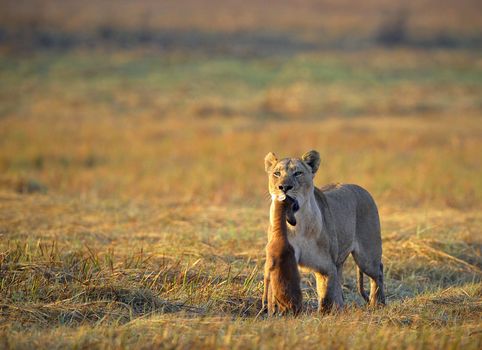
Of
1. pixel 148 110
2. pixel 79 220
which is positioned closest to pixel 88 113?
pixel 148 110

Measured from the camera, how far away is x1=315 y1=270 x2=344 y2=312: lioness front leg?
6.70 meters

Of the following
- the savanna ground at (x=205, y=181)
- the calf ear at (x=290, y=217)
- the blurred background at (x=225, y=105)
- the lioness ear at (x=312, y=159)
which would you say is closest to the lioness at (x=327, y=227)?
the lioness ear at (x=312, y=159)

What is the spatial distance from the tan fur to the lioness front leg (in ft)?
1.02

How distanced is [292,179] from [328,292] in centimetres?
106

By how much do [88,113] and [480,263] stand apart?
1726cm

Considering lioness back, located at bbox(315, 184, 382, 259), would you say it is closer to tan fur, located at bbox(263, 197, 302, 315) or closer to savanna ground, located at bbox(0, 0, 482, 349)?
savanna ground, located at bbox(0, 0, 482, 349)

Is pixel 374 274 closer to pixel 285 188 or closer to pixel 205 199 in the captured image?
pixel 285 188

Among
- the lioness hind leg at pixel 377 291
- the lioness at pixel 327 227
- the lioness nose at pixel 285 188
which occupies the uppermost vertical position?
the lioness nose at pixel 285 188

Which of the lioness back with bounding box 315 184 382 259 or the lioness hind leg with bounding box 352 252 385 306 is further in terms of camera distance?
the lioness hind leg with bounding box 352 252 385 306

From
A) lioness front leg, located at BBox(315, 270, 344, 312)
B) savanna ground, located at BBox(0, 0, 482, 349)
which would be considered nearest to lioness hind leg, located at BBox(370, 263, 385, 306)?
savanna ground, located at BBox(0, 0, 482, 349)

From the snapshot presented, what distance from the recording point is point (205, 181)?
49.5 ft

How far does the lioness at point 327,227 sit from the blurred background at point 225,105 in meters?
5.21

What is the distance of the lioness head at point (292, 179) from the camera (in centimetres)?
639

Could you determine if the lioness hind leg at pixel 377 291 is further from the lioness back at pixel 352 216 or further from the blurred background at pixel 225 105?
the blurred background at pixel 225 105
